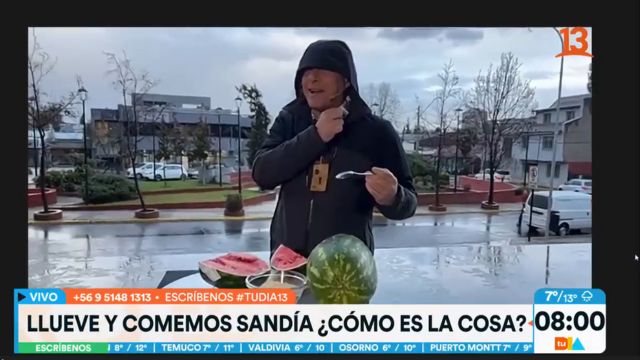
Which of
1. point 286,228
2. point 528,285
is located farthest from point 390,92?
point 528,285

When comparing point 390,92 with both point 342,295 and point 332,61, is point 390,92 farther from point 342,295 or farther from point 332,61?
point 342,295

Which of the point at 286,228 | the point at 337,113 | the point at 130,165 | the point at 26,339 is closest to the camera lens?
the point at 337,113

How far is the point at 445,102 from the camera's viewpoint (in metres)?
1.97

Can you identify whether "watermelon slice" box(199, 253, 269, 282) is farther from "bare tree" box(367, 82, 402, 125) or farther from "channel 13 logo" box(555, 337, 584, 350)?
"channel 13 logo" box(555, 337, 584, 350)

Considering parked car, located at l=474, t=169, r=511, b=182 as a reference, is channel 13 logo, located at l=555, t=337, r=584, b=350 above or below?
below

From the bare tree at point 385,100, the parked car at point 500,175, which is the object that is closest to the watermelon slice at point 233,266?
the bare tree at point 385,100

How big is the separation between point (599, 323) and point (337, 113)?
1.85 metres

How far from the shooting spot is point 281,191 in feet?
5.62

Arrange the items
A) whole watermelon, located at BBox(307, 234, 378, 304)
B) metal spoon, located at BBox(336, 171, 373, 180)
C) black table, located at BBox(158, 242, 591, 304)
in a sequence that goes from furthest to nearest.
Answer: black table, located at BBox(158, 242, 591, 304), metal spoon, located at BBox(336, 171, 373, 180), whole watermelon, located at BBox(307, 234, 378, 304)

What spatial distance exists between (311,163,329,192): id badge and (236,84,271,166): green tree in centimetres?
40

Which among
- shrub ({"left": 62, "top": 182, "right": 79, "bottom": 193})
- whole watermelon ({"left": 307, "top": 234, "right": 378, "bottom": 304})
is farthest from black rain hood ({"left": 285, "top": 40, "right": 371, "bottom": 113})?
shrub ({"left": 62, "top": 182, "right": 79, "bottom": 193})

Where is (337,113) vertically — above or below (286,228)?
above

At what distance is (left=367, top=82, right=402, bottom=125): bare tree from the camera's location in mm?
1812

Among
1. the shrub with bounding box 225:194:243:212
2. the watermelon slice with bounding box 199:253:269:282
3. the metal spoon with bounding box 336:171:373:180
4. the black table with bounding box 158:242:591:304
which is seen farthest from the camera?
the shrub with bounding box 225:194:243:212
